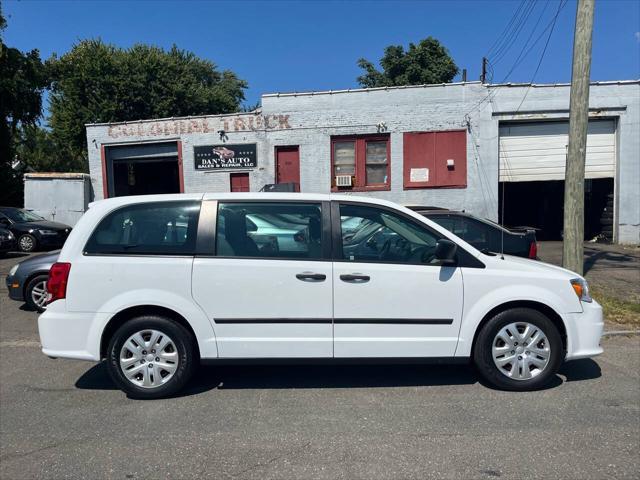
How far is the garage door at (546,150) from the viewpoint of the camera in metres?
16.3

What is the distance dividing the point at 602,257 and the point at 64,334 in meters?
12.8

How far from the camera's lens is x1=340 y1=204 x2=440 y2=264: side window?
15.0ft

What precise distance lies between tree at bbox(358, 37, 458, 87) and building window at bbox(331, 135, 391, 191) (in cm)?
2082

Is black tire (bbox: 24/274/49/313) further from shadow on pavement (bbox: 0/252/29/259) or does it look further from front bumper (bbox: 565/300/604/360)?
shadow on pavement (bbox: 0/252/29/259)

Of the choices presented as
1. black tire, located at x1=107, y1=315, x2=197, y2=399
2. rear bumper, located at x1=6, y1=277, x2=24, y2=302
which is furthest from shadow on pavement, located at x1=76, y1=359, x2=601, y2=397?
rear bumper, located at x1=6, y1=277, x2=24, y2=302

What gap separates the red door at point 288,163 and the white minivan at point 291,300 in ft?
43.0

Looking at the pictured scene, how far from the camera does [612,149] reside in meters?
16.3

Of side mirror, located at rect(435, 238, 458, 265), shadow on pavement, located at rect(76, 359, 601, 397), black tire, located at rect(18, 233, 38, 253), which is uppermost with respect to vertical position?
side mirror, located at rect(435, 238, 458, 265)

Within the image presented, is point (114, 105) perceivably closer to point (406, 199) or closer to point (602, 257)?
point (406, 199)

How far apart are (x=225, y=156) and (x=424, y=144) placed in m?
6.81

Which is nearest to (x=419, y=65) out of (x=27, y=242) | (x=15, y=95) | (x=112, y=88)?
(x=112, y=88)

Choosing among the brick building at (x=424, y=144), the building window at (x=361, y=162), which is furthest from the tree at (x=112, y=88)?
the building window at (x=361, y=162)

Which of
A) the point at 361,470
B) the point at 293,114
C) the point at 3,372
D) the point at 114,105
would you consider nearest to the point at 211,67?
the point at 114,105

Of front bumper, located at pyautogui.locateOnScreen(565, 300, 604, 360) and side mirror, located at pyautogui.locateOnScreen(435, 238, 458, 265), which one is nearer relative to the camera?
side mirror, located at pyautogui.locateOnScreen(435, 238, 458, 265)
